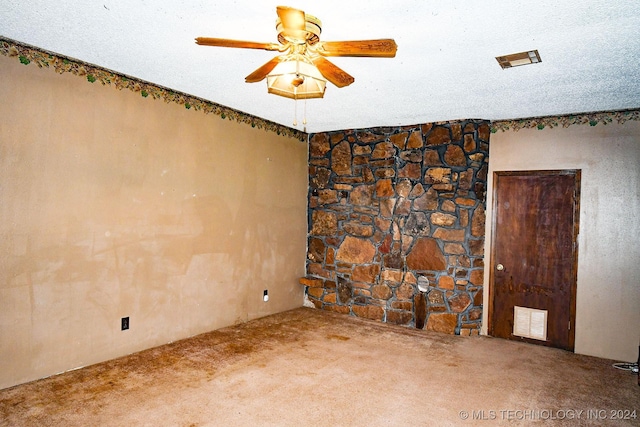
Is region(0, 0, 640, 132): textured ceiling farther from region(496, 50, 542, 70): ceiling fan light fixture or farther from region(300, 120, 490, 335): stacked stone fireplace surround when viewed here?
region(300, 120, 490, 335): stacked stone fireplace surround

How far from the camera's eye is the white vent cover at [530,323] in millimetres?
4090

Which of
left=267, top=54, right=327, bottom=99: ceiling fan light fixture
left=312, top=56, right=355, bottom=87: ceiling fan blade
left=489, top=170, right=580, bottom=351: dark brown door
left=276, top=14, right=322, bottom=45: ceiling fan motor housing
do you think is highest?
left=276, top=14, right=322, bottom=45: ceiling fan motor housing

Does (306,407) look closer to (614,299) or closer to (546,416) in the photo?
(546,416)

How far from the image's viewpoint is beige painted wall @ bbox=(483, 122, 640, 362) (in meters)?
3.69

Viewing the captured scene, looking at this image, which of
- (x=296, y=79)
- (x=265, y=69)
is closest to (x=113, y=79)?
(x=265, y=69)

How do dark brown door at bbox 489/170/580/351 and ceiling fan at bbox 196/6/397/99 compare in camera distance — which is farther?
dark brown door at bbox 489/170/580/351

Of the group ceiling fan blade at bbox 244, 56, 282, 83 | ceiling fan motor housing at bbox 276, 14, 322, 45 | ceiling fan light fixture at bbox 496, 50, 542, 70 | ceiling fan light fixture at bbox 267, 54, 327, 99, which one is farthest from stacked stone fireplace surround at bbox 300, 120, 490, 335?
ceiling fan motor housing at bbox 276, 14, 322, 45

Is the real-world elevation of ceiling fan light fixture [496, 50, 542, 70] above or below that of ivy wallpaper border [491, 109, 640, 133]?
above

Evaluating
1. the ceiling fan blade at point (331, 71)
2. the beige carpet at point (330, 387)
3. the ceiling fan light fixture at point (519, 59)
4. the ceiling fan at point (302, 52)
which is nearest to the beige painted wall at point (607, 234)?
the beige carpet at point (330, 387)

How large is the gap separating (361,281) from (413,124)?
202 cm

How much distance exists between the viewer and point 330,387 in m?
2.97

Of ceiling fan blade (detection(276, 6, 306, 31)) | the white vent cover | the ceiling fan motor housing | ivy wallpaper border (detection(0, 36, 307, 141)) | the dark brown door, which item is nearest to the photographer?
ceiling fan blade (detection(276, 6, 306, 31))

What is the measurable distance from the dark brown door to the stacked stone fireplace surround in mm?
194

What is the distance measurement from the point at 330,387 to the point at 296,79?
2185 mm
